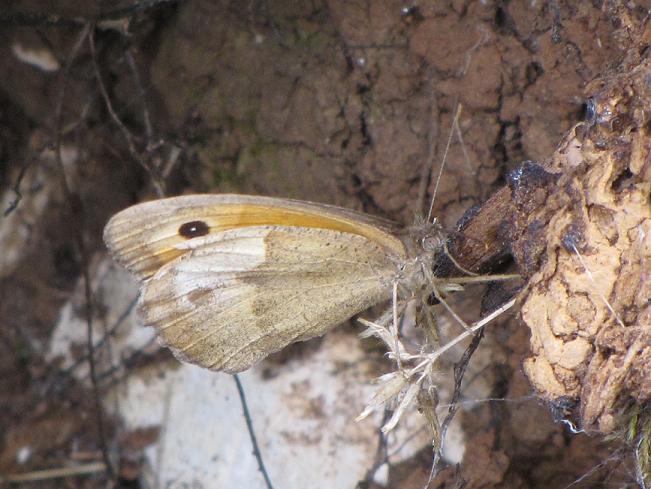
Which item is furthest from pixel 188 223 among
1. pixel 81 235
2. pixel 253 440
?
pixel 81 235

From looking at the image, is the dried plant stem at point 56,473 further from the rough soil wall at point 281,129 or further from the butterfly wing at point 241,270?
the butterfly wing at point 241,270

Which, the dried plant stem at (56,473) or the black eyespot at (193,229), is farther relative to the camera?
the dried plant stem at (56,473)

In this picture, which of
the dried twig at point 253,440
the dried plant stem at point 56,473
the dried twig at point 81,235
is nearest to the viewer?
the dried twig at point 253,440

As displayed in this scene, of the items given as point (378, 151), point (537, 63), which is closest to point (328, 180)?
point (378, 151)

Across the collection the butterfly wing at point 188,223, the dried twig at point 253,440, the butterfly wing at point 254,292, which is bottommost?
the dried twig at point 253,440

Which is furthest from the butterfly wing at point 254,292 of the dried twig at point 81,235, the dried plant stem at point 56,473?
the dried plant stem at point 56,473

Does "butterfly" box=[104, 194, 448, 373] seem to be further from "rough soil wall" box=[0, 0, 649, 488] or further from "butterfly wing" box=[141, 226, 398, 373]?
"rough soil wall" box=[0, 0, 649, 488]

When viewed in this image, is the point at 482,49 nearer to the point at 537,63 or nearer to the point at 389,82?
the point at 537,63

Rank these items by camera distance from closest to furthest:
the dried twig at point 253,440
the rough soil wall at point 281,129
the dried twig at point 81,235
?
the rough soil wall at point 281,129, the dried twig at point 253,440, the dried twig at point 81,235
